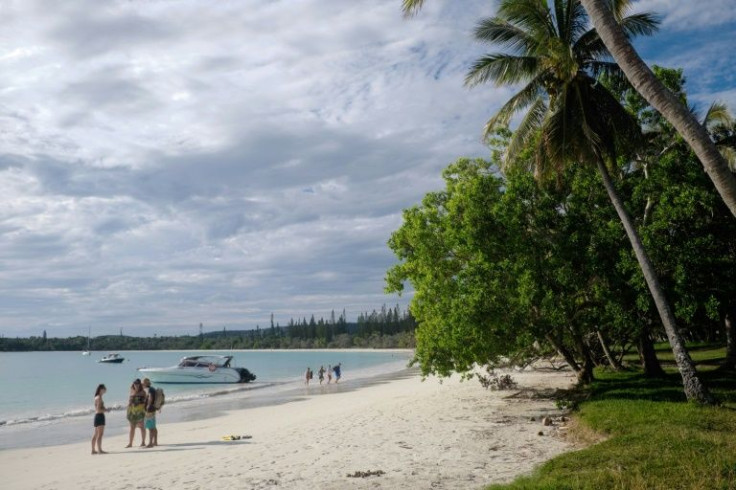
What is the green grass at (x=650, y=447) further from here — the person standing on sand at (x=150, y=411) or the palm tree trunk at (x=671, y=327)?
the person standing on sand at (x=150, y=411)

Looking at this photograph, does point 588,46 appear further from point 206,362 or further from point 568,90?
point 206,362

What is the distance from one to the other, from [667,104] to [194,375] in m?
51.8

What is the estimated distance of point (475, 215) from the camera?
16.7 m

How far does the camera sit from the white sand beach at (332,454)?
1002 cm

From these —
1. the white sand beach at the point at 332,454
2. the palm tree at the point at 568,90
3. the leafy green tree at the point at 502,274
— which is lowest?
the white sand beach at the point at 332,454

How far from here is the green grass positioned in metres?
7.04

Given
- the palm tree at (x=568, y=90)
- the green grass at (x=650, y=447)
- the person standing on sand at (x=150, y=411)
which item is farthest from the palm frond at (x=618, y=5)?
the person standing on sand at (x=150, y=411)

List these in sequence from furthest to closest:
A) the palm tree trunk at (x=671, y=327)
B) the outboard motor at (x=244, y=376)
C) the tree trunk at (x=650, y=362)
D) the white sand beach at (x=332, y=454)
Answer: the outboard motor at (x=244, y=376) < the tree trunk at (x=650, y=362) < the palm tree trunk at (x=671, y=327) < the white sand beach at (x=332, y=454)

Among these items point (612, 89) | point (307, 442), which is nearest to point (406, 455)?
point (307, 442)

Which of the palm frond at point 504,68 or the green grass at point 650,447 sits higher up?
the palm frond at point 504,68

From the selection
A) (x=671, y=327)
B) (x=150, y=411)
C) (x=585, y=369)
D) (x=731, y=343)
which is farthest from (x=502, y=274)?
(x=731, y=343)

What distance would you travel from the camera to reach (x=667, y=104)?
7.98m

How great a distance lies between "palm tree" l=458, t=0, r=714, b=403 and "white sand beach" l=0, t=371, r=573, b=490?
5337 mm

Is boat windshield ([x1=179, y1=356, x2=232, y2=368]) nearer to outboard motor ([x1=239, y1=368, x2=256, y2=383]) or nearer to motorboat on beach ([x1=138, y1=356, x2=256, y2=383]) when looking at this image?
motorboat on beach ([x1=138, y1=356, x2=256, y2=383])
